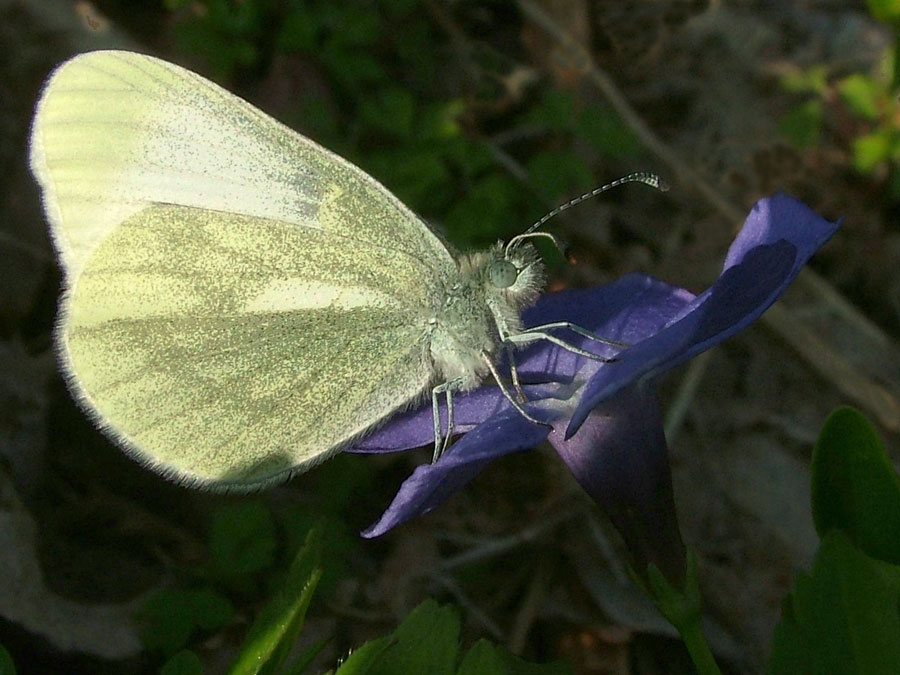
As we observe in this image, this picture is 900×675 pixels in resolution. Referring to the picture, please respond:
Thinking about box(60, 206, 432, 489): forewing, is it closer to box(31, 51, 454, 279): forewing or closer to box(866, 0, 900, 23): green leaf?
box(31, 51, 454, 279): forewing

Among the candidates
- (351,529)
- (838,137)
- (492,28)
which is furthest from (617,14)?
(351,529)

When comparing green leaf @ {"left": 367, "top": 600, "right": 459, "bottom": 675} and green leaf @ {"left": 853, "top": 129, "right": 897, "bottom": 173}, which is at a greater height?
green leaf @ {"left": 853, "top": 129, "right": 897, "bottom": 173}

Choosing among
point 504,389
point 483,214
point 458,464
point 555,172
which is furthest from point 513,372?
point 555,172

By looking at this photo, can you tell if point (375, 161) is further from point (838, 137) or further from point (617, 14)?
point (838, 137)

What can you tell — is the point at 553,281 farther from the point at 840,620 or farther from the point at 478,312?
the point at 840,620

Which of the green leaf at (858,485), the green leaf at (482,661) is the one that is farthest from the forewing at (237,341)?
the green leaf at (858,485)

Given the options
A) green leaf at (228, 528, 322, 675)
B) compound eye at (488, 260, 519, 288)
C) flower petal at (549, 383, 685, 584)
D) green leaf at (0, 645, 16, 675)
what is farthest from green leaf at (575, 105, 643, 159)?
green leaf at (0, 645, 16, 675)
